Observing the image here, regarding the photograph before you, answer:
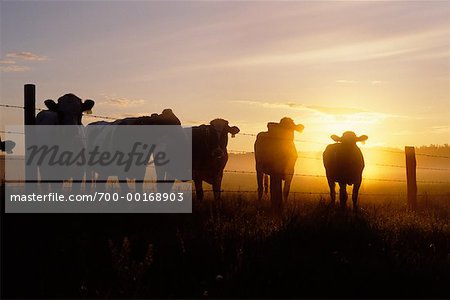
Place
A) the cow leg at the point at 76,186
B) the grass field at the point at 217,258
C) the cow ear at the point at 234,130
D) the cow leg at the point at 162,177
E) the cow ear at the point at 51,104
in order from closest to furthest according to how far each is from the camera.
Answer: the grass field at the point at 217,258 → the cow leg at the point at 76,186 → the cow ear at the point at 51,104 → the cow leg at the point at 162,177 → the cow ear at the point at 234,130

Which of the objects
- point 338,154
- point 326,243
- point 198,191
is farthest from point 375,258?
point 338,154

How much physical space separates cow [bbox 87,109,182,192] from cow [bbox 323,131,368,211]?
4.95 metres

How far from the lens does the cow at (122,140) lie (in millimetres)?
14484

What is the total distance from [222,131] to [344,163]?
12.9 feet

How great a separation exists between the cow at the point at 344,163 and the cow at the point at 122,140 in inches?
195

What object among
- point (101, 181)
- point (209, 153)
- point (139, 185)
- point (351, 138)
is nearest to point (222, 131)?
point (209, 153)

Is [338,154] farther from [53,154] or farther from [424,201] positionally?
[53,154]

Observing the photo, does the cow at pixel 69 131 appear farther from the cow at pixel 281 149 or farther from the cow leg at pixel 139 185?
the cow at pixel 281 149

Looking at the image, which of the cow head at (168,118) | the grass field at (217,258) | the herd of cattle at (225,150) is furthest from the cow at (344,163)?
the grass field at (217,258)

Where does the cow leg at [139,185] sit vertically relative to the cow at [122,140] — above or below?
below

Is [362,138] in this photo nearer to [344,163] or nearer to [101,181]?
[344,163]

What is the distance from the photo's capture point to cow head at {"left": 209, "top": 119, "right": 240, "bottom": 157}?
15.8m

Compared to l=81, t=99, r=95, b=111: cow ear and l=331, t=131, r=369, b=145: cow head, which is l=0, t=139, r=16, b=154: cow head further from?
l=331, t=131, r=369, b=145: cow head

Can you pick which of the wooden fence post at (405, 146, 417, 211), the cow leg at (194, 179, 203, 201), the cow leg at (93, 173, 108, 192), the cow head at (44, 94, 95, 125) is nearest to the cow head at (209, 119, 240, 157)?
the cow leg at (194, 179, 203, 201)
